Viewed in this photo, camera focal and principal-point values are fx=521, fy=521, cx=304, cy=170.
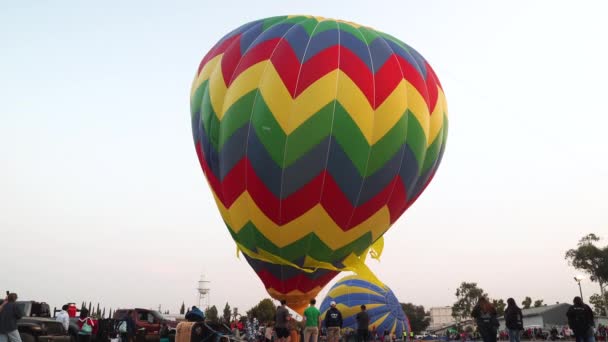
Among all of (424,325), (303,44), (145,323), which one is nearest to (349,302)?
(145,323)

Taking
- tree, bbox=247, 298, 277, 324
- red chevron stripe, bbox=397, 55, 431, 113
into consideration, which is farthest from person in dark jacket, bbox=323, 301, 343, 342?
tree, bbox=247, 298, 277, 324

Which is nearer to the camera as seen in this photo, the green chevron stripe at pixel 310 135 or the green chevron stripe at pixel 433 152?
the green chevron stripe at pixel 310 135

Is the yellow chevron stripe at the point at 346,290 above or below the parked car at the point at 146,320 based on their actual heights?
above

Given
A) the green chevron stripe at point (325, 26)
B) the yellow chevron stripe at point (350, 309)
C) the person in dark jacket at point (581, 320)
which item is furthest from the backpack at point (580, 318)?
the yellow chevron stripe at point (350, 309)

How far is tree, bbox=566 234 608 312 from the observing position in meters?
54.9

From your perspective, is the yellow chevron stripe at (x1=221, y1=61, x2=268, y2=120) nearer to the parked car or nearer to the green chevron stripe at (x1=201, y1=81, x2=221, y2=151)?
the green chevron stripe at (x1=201, y1=81, x2=221, y2=151)

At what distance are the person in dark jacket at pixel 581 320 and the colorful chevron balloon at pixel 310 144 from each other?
5.36 m

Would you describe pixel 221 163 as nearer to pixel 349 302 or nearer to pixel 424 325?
pixel 349 302

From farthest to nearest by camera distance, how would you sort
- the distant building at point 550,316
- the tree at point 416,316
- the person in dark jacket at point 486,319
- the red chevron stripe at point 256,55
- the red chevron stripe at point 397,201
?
the tree at point 416,316 → the distant building at point 550,316 → the red chevron stripe at point 397,201 → the red chevron stripe at point 256,55 → the person in dark jacket at point 486,319

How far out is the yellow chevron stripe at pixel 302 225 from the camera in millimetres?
13875

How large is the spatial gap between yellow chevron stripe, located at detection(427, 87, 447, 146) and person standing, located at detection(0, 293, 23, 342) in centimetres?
1131

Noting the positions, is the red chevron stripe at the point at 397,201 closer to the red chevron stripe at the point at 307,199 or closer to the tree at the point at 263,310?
the red chevron stripe at the point at 307,199

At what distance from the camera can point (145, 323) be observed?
1686 centimetres

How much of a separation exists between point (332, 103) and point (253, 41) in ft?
11.2
